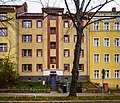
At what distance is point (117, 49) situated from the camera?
6269 centimetres

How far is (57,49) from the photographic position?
6109 centimetres

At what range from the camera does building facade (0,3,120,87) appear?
199ft

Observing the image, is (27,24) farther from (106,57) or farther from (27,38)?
(106,57)

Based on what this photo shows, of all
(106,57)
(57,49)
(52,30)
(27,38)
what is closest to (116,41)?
(106,57)

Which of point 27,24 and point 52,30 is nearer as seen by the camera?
point 52,30

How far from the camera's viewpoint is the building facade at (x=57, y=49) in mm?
60750

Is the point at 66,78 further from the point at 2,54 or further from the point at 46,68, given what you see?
the point at 2,54

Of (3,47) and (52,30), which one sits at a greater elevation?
(52,30)

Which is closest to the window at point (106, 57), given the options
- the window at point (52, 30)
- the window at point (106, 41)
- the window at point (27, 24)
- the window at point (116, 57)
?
the window at point (116, 57)

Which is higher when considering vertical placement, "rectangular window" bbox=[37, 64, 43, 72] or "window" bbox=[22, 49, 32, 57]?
"window" bbox=[22, 49, 32, 57]

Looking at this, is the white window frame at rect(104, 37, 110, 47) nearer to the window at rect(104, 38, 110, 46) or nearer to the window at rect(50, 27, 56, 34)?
the window at rect(104, 38, 110, 46)

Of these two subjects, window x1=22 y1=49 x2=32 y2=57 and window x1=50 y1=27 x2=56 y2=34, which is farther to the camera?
window x1=22 y1=49 x2=32 y2=57

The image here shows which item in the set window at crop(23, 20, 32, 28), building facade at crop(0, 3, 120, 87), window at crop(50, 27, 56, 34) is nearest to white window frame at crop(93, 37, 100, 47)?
building facade at crop(0, 3, 120, 87)

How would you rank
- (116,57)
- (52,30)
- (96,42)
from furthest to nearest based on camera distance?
(116,57) < (96,42) < (52,30)
